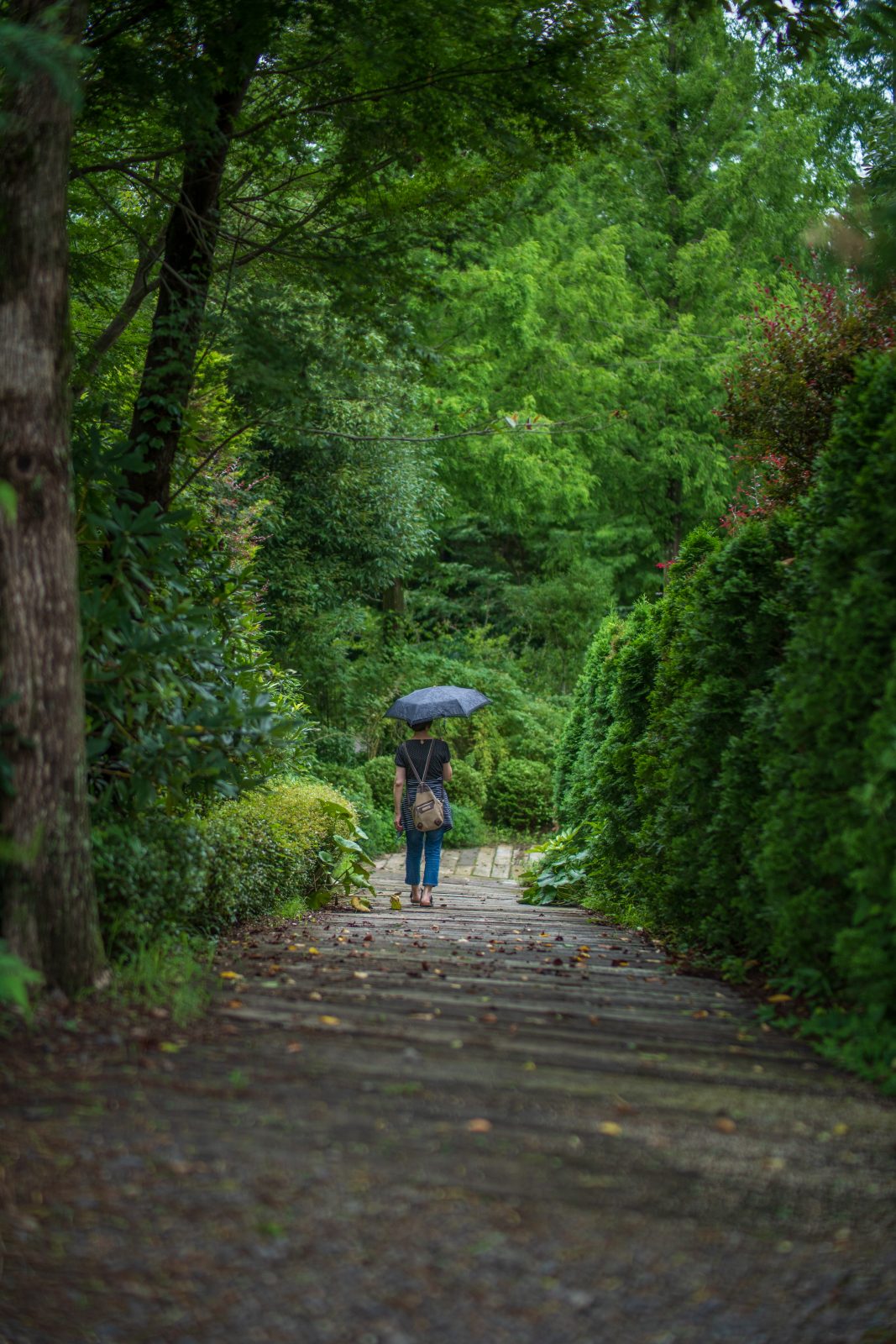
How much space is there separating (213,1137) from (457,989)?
6.43ft

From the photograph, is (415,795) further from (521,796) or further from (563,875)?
(521,796)

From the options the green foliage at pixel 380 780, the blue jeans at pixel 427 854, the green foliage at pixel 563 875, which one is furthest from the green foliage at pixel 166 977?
the green foliage at pixel 380 780

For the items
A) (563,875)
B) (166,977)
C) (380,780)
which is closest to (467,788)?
(380,780)

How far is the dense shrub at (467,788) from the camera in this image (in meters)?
17.9

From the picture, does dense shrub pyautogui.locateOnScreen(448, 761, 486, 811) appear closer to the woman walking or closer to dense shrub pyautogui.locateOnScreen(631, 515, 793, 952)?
the woman walking

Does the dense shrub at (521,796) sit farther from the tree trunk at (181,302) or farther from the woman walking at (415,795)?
the tree trunk at (181,302)

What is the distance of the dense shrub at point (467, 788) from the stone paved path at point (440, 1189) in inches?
545

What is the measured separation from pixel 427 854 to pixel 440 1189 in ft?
23.0

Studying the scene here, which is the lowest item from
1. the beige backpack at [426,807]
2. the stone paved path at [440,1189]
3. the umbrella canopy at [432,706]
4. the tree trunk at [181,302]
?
the stone paved path at [440,1189]

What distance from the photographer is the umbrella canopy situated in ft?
33.0

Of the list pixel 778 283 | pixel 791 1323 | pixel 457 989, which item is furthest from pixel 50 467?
pixel 778 283

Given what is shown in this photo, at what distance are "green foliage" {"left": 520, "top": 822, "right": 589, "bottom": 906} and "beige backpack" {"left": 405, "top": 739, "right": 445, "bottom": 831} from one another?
1524 mm

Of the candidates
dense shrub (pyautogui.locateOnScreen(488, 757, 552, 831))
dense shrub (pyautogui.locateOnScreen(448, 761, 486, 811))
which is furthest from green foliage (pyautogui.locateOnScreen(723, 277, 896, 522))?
dense shrub (pyautogui.locateOnScreen(488, 757, 552, 831))

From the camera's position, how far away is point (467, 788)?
17922 millimetres
